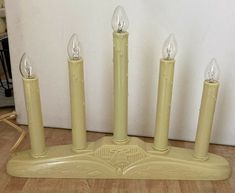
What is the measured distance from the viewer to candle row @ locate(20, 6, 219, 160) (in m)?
0.50

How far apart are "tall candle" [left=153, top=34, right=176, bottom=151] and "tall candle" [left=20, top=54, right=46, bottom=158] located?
202 mm

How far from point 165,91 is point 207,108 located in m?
0.08

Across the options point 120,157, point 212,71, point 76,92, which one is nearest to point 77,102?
point 76,92

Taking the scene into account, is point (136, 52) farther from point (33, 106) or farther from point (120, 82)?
point (33, 106)

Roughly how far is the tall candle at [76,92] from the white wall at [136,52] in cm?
9

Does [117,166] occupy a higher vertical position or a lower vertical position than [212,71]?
lower

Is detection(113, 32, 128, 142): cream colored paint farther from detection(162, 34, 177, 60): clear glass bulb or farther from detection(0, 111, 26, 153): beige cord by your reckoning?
detection(0, 111, 26, 153): beige cord

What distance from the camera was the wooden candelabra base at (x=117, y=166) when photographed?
542 millimetres

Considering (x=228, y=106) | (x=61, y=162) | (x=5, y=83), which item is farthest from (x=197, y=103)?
(x=5, y=83)

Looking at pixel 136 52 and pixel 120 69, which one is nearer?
pixel 120 69

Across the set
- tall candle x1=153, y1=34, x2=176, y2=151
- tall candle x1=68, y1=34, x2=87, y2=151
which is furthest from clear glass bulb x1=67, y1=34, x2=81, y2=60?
tall candle x1=153, y1=34, x2=176, y2=151

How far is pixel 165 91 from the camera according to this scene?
0.52 metres

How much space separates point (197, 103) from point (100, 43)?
226mm

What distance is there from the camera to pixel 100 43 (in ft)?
2.00
